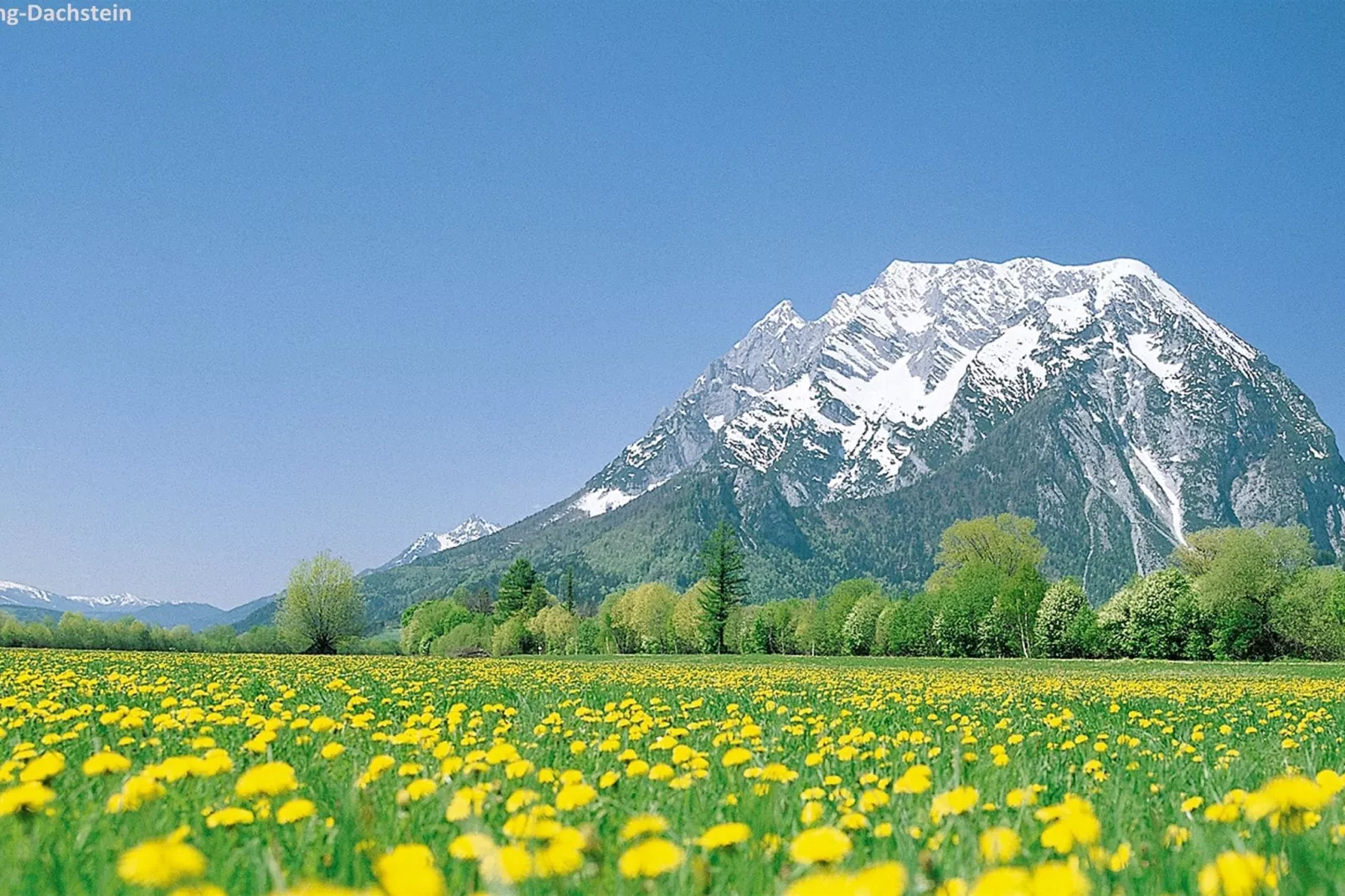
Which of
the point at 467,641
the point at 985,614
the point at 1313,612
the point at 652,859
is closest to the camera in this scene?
the point at 652,859

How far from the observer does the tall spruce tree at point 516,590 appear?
Answer: 12175cm

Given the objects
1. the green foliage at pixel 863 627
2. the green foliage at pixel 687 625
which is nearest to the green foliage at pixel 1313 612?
the green foliage at pixel 863 627

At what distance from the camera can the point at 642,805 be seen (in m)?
4.06

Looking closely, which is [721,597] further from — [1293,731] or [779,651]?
[1293,731]

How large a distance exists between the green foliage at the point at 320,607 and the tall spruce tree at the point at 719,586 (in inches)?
1595

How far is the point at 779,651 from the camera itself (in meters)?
124

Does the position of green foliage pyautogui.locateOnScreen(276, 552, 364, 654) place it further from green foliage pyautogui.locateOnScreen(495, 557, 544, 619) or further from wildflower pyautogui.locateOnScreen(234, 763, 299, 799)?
wildflower pyautogui.locateOnScreen(234, 763, 299, 799)

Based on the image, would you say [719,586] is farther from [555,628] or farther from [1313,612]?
[1313,612]

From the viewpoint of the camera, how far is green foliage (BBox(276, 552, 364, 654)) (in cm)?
7425

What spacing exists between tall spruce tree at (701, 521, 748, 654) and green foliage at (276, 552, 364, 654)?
40.5 m

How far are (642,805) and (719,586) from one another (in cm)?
10347

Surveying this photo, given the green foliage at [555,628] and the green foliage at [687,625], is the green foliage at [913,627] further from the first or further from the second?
the green foliage at [555,628]

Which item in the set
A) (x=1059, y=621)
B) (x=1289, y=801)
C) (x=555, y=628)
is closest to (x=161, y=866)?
(x=1289, y=801)

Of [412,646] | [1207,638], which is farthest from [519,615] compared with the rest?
[1207,638]
